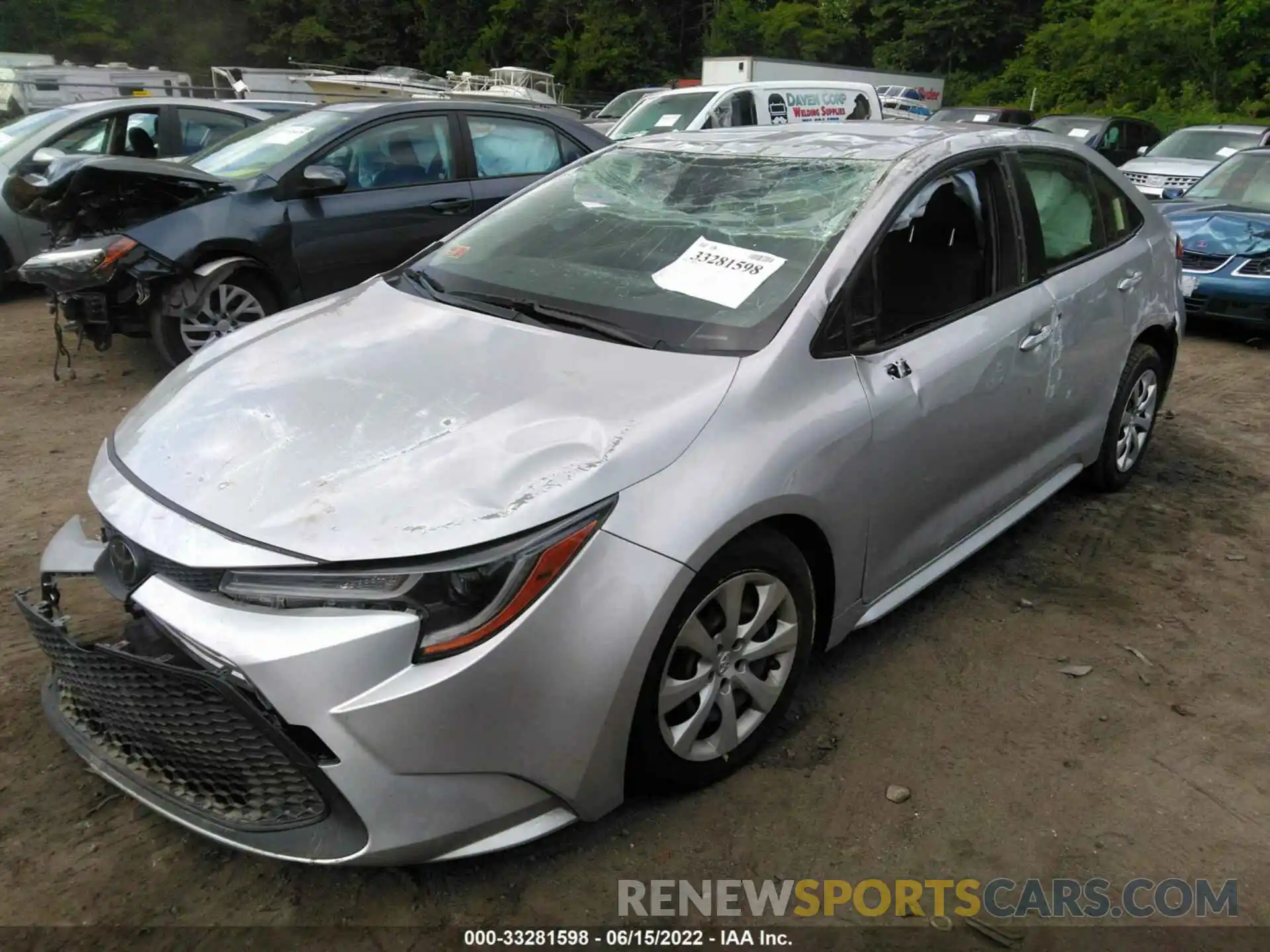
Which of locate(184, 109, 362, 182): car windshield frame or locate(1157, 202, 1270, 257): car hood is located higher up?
locate(184, 109, 362, 182): car windshield frame

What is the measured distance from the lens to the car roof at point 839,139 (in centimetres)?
322

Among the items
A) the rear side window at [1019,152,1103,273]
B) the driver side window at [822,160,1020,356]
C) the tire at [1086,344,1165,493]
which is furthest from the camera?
the tire at [1086,344,1165,493]

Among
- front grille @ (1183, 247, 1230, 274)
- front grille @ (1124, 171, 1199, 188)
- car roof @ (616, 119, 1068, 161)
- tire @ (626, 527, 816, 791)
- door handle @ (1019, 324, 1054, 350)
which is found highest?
car roof @ (616, 119, 1068, 161)

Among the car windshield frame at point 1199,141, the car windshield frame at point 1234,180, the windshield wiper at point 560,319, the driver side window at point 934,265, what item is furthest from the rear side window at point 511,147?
the car windshield frame at point 1199,141

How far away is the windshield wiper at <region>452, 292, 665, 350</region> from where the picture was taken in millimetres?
2674

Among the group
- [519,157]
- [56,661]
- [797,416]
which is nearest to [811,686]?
[797,416]

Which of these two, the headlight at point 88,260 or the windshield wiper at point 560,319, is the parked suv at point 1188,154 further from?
the windshield wiper at point 560,319

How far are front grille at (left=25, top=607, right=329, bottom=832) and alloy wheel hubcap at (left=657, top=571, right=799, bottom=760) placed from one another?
2.80ft

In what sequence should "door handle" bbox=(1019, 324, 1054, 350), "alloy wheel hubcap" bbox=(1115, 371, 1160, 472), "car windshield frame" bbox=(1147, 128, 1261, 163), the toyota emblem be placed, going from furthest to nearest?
"car windshield frame" bbox=(1147, 128, 1261, 163) → "alloy wheel hubcap" bbox=(1115, 371, 1160, 472) → "door handle" bbox=(1019, 324, 1054, 350) → the toyota emblem

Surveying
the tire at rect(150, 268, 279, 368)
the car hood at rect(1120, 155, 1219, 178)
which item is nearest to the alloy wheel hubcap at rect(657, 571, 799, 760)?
the tire at rect(150, 268, 279, 368)

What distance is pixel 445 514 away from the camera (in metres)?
2.04

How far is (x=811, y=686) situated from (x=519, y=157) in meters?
4.92

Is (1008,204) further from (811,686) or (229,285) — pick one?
(229,285)

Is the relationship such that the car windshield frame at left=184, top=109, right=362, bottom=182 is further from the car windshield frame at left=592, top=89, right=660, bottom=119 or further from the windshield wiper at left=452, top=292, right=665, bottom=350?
the car windshield frame at left=592, top=89, right=660, bottom=119
